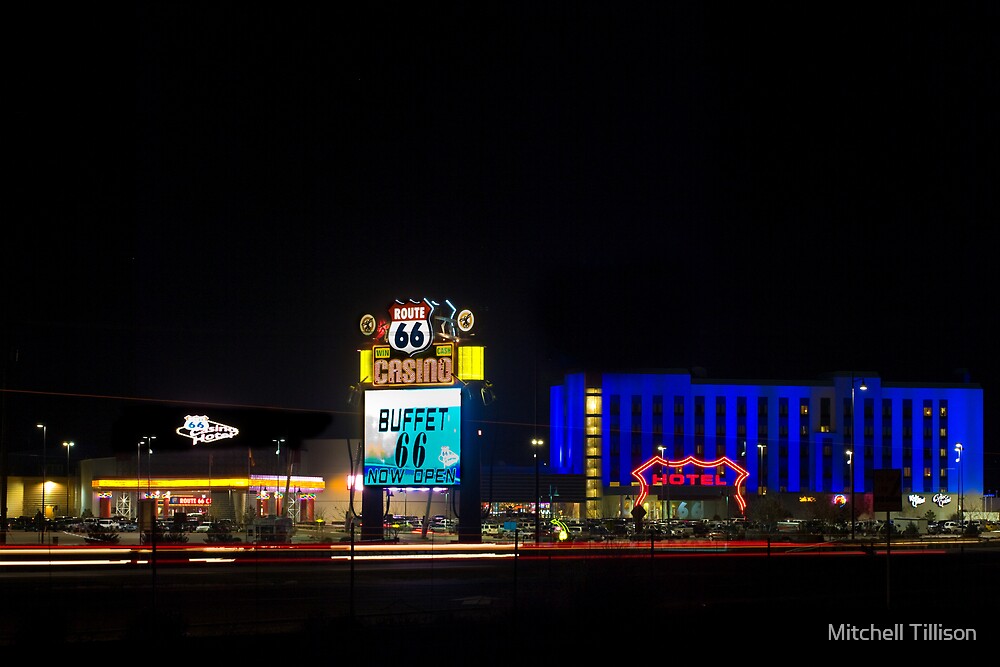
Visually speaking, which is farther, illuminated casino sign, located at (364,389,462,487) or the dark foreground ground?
illuminated casino sign, located at (364,389,462,487)

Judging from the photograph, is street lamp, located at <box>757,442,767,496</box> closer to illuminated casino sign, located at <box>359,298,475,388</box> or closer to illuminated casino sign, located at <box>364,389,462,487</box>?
illuminated casino sign, located at <box>364,389,462,487</box>

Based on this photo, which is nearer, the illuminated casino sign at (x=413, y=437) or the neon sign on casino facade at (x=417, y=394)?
the illuminated casino sign at (x=413, y=437)

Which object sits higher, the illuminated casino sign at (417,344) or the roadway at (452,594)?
the illuminated casino sign at (417,344)

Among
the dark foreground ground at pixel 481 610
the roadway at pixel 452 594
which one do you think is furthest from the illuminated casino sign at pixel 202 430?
the dark foreground ground at pixel 481 610

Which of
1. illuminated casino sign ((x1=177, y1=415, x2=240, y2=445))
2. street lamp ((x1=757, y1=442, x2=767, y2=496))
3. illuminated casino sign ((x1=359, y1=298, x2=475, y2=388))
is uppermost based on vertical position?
illuminated casino sign ((x1=359, y1=298, x2=475, y2=388))

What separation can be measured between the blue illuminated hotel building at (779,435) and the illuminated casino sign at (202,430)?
37480 mm

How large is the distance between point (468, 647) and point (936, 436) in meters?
112

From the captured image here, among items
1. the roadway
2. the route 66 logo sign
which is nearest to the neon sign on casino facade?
the route 66 logo sign

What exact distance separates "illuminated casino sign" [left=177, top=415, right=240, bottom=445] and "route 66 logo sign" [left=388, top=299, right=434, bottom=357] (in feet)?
126

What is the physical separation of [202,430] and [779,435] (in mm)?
60675

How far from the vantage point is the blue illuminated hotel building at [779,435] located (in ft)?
376

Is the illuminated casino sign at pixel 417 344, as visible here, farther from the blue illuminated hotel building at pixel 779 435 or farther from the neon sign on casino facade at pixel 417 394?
the blue illuminated hotel building at pixel 779 435

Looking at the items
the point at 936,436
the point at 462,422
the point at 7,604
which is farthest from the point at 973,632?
the point at 936,436

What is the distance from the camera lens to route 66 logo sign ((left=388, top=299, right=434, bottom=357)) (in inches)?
2264
